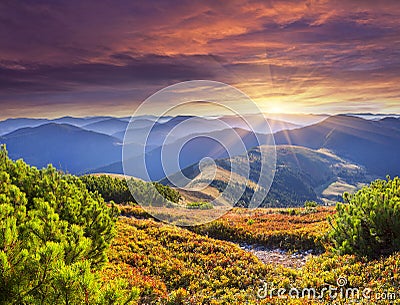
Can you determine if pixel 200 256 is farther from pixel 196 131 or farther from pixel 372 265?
pixel 372 265

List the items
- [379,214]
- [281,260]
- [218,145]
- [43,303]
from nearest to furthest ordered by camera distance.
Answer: [43,303]
[379,214]
[281,260]
[218,145]

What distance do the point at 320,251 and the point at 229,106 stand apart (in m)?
8.84

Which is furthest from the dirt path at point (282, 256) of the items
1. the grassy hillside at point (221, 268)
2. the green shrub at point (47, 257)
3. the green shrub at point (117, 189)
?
the green shrub at point (117, 189)

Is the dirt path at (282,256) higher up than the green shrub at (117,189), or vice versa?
the green shrub at (117,189)

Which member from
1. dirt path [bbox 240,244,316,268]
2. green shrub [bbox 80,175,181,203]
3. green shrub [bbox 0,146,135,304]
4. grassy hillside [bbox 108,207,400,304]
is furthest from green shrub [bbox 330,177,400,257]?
green shrub [bbox 80,175,181,203]

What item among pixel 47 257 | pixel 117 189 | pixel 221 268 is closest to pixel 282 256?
pixel 221 268

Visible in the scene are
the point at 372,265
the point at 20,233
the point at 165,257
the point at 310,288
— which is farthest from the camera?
the point at 165,257

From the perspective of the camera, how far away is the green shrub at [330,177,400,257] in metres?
11.6

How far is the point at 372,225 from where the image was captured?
12.0m

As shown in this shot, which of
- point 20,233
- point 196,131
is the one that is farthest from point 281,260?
point 20,233

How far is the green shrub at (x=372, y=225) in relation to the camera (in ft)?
38.0

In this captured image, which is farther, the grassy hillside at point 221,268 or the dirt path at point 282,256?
the dirt path at point 282,256

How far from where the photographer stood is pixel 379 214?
38.4ft

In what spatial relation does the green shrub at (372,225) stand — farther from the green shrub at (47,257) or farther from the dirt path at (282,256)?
the green shrub at (47,257)
